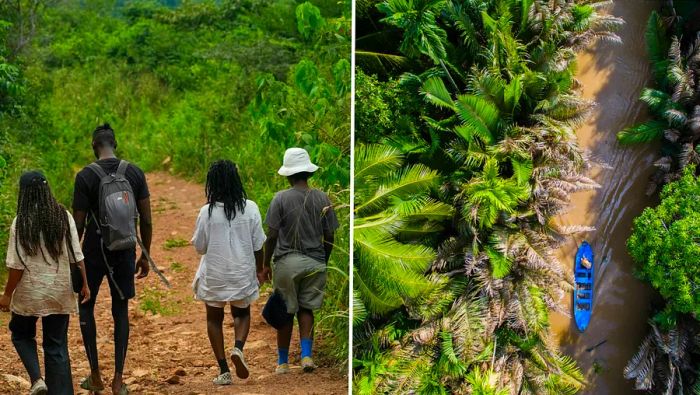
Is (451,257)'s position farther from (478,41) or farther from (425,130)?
(478,41)

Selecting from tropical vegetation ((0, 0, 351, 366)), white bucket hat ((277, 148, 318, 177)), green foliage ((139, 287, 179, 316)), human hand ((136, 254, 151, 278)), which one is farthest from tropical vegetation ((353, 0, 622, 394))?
human hand ((136, 254, 151, 278))

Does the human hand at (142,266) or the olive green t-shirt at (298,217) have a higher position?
the olive green t-shirt at (298,217)

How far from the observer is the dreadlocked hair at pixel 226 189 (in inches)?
181

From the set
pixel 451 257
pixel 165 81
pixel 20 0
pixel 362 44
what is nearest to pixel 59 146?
pixel 20 0

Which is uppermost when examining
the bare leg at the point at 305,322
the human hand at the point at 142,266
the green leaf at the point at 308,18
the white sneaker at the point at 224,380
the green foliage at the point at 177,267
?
the green leaf at the point at 308,18

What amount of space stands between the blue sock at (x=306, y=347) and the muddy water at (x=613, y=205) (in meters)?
1.75

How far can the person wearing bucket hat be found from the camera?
4.70m

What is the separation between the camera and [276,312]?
4.92 metres

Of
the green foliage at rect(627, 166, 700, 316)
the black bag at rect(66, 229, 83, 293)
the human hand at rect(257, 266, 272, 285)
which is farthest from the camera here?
the green foliage at rect(627, 166, 700, 316)

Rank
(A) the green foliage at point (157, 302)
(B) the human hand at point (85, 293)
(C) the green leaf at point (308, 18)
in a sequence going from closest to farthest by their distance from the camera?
(B) the human hand at point (85, 293)
(C) the green leaf at point (308, 18)
(A) the green foliage at point (157, 302)

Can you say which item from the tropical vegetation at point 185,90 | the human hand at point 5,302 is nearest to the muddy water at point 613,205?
the tropical vegetation at point 185,90

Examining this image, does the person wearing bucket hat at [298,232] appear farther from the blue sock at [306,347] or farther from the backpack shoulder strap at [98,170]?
the backpack shoulder strap at [98,170]

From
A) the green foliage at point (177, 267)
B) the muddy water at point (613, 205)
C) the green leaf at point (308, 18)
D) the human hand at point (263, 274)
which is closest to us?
the human hand at point (263, 274)

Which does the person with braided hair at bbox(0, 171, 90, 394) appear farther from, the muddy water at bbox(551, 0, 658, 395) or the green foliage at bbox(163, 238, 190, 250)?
the muddy water at bbox(551, 0, 658, 395)
